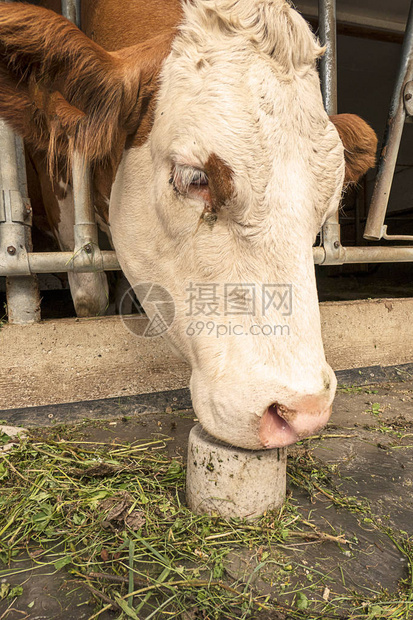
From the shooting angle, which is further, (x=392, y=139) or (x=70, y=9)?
(x=392, y=139)

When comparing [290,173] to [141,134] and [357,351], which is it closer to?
[141,134]

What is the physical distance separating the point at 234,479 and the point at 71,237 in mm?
2149

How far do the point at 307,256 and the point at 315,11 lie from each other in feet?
17.6

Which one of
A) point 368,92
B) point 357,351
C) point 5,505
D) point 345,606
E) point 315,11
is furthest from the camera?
point 368,92

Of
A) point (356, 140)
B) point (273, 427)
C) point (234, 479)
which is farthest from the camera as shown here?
point (356, 140)

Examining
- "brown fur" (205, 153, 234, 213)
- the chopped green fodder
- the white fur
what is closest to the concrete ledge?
the chopped green fodder

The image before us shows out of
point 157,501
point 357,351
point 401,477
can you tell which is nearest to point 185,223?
point 157,501

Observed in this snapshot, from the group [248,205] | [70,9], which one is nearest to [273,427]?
[248,205]

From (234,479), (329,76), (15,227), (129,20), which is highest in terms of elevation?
(129,20)

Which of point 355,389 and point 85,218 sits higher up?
point 85,218

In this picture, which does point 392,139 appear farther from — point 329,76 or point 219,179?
point 219,179

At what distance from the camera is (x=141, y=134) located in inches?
68.4

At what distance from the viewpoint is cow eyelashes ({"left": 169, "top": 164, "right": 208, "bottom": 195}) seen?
1453mm

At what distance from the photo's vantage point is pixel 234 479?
145 cm
